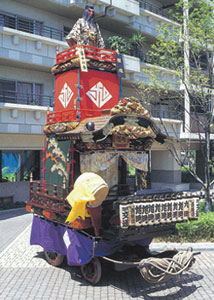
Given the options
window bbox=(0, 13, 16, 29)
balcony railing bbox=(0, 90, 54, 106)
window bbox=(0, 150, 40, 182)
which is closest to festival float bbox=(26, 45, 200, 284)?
balcony railing bbox=(0, 90, 54, 106)

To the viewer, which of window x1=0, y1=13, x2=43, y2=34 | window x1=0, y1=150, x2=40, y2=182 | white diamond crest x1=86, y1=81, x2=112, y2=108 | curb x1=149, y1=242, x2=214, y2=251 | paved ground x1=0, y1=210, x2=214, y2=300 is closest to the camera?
paved ground x1=0, y1=210, x2=214, y2=300

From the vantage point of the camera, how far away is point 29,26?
68.4ft

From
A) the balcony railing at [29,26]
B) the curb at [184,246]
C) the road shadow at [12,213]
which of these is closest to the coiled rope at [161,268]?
the curb at [184,246]

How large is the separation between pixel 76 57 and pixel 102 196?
15.5 ft

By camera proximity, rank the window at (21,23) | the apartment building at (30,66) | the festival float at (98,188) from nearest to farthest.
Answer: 1. the festival float at (98,188)
2. the apartment building at (30,66)
3. the window at (21,23)

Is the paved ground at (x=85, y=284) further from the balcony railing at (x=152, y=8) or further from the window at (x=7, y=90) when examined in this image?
the balcony railing at (x=152, y=8)

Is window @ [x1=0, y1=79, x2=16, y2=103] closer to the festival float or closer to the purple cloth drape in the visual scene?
the festival float

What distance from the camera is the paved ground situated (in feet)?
26.8

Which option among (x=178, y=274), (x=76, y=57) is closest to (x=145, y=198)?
(x=178, y=274)

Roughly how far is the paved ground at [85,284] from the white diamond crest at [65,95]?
5105 millimetres

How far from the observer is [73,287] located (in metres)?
8.69

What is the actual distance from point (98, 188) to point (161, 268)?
2340mm

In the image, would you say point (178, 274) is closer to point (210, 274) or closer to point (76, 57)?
point (210, 274)

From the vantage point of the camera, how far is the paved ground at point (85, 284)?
8164 mm
